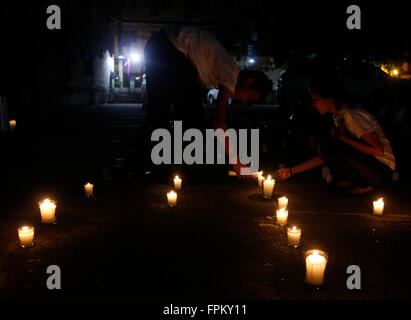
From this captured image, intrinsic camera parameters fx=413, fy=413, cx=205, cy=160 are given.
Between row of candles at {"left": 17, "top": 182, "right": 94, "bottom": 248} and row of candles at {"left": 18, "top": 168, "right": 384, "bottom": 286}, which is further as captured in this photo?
row of candles at {"left": 17, "top": 182, "right": 94, "bottom": 248}

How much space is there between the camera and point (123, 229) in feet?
12.7

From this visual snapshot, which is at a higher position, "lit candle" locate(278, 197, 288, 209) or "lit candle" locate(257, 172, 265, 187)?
"lit candle" locate(257, 172, 265, 187)

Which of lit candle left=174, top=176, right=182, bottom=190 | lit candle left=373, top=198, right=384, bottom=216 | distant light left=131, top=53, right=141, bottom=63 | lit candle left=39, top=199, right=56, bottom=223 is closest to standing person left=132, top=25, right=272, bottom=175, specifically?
lit candle left=174, top=176, right=182, bottom=190

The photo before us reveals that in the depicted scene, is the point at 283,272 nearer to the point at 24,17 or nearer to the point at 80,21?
the point at 24,17

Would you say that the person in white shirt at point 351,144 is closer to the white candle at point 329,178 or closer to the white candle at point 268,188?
the white candle at point 268,188

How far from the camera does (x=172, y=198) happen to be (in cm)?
461

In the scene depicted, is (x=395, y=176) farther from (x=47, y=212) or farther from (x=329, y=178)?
(x=47, y=212)

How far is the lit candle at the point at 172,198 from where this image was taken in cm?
460

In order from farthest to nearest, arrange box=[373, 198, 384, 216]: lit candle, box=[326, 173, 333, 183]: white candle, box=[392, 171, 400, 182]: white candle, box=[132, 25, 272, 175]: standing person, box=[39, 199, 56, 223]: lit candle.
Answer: box=[392, 171, 400, 182]: white candle, box=[326, 173, 333, 183]: white candle, box=[132, 25, 272, 175]: standing person, box=[373, 198, 384, 216]: lit candle, box=[39, 199, 56, 223]: lit candle

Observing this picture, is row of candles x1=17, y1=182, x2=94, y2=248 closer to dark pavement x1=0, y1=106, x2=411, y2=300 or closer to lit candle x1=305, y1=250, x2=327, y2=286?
dark pavement x1=0, y1=106, x2=411, y2=300

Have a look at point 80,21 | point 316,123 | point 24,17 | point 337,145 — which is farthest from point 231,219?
point 80,21

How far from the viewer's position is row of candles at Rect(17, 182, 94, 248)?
132 inches

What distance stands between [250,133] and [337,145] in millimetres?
5515

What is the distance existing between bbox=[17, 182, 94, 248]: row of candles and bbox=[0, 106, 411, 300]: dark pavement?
0.07 metres
